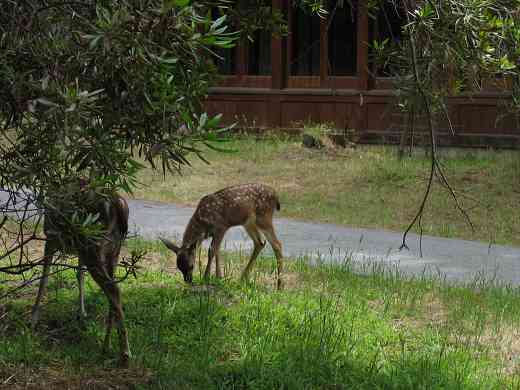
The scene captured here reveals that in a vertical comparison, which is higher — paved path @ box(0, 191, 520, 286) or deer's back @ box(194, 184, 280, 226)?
deer's back @ box(194, 184, 280, 226)

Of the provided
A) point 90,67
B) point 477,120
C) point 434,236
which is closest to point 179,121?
point 90,67

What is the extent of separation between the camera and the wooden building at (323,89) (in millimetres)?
20859

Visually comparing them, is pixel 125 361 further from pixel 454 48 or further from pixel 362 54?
pixel 362 54

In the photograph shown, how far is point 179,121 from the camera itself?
4.46 metres

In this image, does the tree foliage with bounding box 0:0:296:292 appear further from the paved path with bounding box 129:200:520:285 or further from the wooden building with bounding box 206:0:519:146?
the wooden building with bounding box 206:0:519:146

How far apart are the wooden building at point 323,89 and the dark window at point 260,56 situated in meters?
0.03

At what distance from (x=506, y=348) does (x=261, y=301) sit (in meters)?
2.04

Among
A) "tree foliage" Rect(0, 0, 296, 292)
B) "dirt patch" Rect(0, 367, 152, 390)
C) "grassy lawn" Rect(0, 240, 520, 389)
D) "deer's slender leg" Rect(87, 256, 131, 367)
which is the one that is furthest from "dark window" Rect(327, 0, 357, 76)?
"tree foliage" Rect(0, 0, 296, 292)

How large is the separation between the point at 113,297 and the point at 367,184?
459 inches

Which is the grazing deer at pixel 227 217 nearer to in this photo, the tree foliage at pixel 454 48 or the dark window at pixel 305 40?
the tree foliage at pixel 454 48

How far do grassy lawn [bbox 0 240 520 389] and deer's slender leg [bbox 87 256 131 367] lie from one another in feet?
0.44

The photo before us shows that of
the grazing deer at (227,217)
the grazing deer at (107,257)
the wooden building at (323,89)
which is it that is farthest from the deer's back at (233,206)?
the wooden building at (323,89)

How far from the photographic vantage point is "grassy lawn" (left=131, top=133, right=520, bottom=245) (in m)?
14.4

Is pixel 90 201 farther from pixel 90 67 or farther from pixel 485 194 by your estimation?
pixel 485 194
